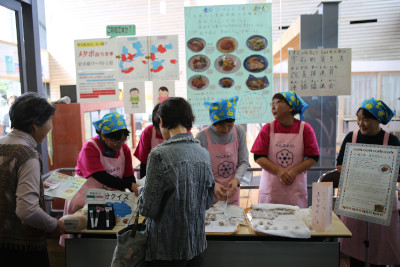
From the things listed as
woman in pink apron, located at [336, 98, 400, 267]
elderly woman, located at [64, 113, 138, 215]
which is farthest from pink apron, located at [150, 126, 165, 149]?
woman in pink apron, located at [336, 98, 400, 267]

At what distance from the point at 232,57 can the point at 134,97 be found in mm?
Answer: 1121

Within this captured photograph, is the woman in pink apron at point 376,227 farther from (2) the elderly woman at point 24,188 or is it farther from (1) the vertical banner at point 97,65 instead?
(1) the vertical banner at point 97,65

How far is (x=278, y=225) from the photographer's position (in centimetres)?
195

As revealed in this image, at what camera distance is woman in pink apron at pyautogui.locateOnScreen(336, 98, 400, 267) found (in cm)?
223

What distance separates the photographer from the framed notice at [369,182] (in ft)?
6.40

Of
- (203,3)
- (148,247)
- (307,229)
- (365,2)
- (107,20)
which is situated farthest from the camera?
(365,2)

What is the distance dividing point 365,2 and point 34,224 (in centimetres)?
426

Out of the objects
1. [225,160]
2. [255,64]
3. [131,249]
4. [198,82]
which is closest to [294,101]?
[225,160]

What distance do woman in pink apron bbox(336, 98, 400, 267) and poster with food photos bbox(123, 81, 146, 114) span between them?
210 centimetres

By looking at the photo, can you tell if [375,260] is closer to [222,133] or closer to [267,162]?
[267,162]

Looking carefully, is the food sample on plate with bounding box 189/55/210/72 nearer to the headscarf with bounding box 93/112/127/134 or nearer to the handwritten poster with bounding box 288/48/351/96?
the handwritten poster with bounding box 288/48/351/96

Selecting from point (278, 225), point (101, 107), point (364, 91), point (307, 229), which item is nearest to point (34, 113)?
point (278, 225)

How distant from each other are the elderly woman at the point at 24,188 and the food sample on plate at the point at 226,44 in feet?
6.43

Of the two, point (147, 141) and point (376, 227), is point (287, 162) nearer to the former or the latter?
point (376, 227)
